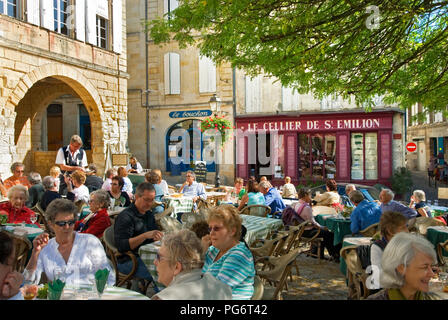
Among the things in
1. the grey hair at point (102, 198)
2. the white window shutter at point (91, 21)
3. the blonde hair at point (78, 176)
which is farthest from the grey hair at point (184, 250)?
the white window shutter at point (91, 21)

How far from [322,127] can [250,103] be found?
11.5 feet

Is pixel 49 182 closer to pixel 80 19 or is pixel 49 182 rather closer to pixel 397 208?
pixel 397 208

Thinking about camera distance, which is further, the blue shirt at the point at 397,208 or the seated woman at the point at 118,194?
the seated woman at the point at 118,194

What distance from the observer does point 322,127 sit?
57.2 feet

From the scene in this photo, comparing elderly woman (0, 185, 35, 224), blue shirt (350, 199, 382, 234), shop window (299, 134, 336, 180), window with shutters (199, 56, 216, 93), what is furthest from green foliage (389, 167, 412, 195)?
elderly woman (0, 185, 35, 224)

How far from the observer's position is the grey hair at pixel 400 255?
232cm

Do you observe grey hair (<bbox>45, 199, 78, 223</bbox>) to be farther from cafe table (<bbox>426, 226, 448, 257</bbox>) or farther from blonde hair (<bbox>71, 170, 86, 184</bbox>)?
cafe table (<bbox>426, 226, 448, 257</bbox>)

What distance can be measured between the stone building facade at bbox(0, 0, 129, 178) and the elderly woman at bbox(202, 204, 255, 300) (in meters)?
8.90

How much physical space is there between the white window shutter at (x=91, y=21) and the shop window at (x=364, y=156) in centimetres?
1116

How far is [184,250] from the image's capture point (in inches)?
97.8

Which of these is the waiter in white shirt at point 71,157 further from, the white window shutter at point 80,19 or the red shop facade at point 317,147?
the red shop facade at point 317,147

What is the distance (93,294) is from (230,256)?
95cm

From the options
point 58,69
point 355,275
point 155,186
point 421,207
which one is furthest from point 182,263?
point 58,69
